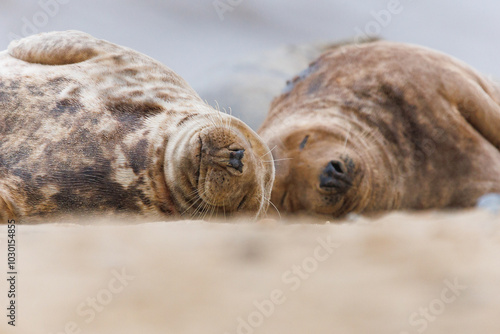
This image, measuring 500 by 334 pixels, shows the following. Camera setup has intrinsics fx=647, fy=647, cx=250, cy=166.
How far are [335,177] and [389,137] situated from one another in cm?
84

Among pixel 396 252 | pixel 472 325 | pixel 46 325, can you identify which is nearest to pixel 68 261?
pixel 46 325

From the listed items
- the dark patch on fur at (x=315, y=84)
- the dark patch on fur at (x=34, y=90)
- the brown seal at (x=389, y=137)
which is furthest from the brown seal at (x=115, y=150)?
the dark patch on fur at (x=315, y=84)

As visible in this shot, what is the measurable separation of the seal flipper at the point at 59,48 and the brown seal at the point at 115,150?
0.27 feet

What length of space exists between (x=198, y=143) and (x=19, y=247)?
1.02 meters

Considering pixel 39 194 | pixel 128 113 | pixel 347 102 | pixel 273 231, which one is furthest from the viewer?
pixel 347 102

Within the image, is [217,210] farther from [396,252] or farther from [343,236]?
[396,252]

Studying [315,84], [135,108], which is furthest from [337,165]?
[135,108]

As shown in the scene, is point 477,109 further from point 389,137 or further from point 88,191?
point 88,191

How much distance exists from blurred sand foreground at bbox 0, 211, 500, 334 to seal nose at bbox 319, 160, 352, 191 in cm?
215

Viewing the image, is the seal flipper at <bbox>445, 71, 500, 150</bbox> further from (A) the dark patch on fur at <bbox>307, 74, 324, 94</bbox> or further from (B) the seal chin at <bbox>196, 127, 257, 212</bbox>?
(B) the seal chin at <bbox>196, 127, 257, 212</bbox>

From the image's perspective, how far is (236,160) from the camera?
2477mm

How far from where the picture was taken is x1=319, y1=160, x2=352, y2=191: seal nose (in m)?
3.92

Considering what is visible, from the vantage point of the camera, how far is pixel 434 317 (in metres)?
1.17

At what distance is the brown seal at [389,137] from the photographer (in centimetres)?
409
